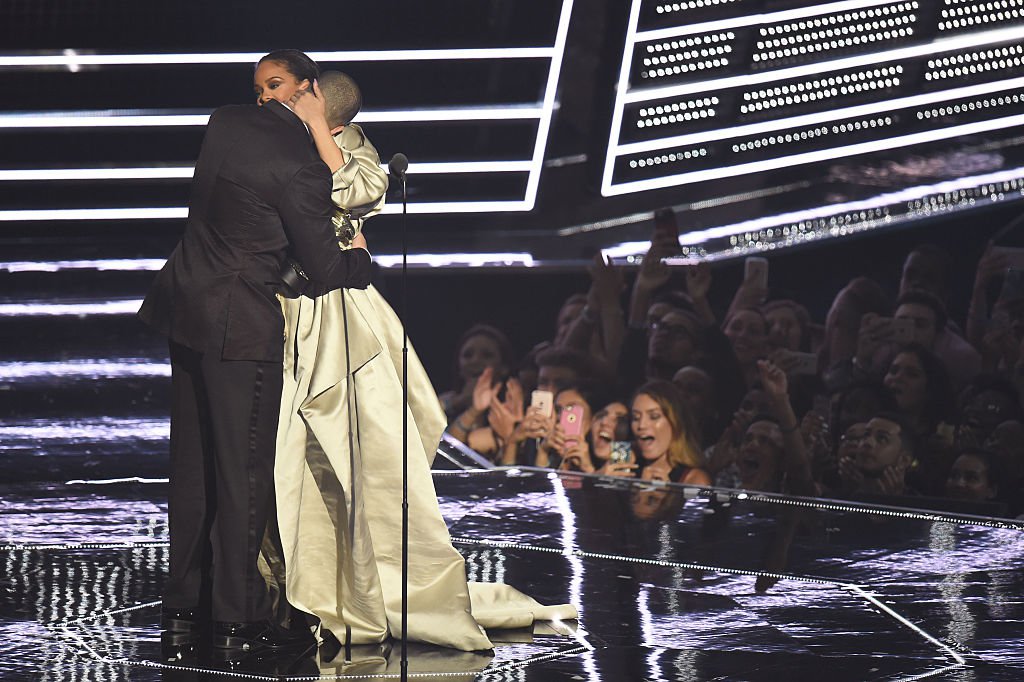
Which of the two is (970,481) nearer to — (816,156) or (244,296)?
(816,156)

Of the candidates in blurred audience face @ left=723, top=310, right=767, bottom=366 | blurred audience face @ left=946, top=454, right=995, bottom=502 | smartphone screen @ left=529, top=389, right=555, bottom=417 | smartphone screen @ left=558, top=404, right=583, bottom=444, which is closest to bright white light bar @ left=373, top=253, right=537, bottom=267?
smartphone screen @ left=529, top=389, right=555, bottom=417

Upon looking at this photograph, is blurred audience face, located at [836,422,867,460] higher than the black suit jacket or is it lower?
lower

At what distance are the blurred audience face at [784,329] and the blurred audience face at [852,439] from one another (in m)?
0.36

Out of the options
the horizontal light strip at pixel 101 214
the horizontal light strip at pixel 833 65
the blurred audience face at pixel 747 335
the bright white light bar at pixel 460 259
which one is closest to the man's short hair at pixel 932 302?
the blurred audience face at pixel 747 335

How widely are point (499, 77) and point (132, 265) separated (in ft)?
6.47

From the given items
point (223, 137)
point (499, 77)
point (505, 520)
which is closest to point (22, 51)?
point (499, 77)

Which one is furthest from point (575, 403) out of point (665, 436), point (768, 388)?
point (768, 388)

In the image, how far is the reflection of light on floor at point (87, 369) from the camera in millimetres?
6004

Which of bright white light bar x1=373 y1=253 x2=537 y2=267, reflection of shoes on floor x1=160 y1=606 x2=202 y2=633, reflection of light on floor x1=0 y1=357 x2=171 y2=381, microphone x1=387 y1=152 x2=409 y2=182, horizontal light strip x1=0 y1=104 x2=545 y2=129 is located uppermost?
horizontal light strip x1=0 y1=104 x2=545 y2=129

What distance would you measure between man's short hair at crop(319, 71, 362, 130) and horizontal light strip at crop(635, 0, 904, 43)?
2970 mm

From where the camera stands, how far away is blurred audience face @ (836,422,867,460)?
4973 millimetres

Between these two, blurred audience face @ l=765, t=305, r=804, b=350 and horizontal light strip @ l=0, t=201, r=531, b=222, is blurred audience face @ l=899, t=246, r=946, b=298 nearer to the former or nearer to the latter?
blurred audience face @ l=765, t=305, r=804, b=350

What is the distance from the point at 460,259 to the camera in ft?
19.7

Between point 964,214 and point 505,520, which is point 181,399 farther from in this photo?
point 964,214
